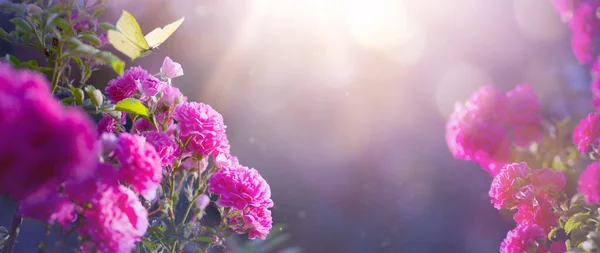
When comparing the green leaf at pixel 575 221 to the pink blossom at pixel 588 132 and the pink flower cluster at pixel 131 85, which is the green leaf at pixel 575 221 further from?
the pink flower cluster at pixel 131 85

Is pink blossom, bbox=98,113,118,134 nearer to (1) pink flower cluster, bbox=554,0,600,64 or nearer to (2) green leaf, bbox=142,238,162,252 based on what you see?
(2) green leaf, bbox=142,238,162,252

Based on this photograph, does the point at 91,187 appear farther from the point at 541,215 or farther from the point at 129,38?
the point at 541,215

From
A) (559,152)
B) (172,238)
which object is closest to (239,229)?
(172,238)

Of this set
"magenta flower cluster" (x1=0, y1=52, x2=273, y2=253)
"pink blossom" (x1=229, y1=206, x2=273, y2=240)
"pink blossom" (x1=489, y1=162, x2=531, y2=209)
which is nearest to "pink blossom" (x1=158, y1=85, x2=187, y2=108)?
"magenta flower cluster" (x1=0, y1=52, x2=273, y2=253)

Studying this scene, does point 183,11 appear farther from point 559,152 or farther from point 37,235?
point 559,152

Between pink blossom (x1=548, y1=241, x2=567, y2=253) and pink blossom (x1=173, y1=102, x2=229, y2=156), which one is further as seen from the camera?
pink blossom (x1=548, y1=241, x2=567, y2=253)

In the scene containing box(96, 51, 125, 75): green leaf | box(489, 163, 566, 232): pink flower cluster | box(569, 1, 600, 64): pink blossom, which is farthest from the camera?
box(569, 1, 600, 64): pink blossom

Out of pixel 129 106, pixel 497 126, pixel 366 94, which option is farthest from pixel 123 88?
pixel 366 94
